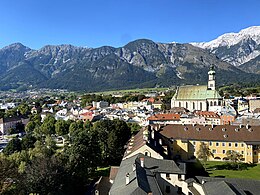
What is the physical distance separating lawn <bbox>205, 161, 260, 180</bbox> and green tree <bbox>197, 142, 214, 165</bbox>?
5.63ft

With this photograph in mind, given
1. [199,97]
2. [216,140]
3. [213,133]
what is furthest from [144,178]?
[199,97]

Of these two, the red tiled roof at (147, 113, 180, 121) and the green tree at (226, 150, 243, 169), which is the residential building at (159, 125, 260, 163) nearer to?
the green tree at (226, 150, 243, 169)

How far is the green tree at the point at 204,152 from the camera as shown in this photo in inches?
2163

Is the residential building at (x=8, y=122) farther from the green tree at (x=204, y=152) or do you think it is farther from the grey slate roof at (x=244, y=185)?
the grey slate roof at (x=244, y=185)

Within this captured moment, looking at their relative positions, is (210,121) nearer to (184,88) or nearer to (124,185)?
(184,88)

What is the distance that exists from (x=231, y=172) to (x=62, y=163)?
96.7 feet

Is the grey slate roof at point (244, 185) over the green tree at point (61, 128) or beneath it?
over

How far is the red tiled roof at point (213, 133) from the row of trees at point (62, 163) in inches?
469

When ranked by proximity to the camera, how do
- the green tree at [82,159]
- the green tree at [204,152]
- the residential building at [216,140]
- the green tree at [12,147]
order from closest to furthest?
the green tree at [82,159], the green tree at [204,152], the residential building at [216,140], the green tree at [12,147]

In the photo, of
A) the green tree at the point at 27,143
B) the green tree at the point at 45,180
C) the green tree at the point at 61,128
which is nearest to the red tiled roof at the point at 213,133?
the green tree at the point at 45,180

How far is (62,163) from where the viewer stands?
144 ft

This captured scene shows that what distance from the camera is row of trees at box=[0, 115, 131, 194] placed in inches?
1443

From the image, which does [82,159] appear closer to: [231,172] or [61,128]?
[231,172]

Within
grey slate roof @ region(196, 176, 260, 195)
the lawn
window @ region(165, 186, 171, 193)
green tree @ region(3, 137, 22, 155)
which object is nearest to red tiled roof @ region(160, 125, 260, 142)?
the lawn
